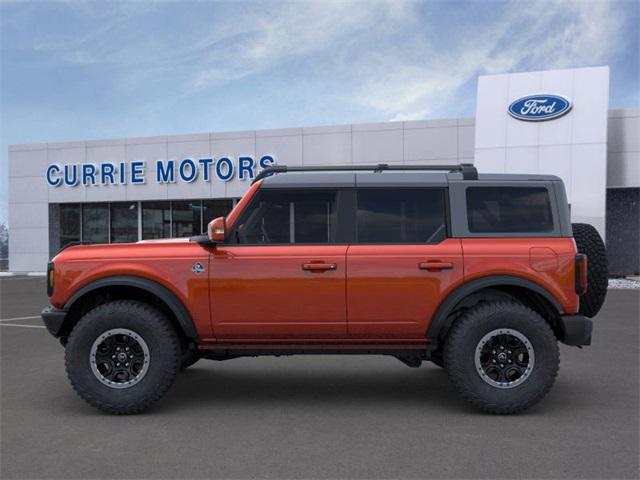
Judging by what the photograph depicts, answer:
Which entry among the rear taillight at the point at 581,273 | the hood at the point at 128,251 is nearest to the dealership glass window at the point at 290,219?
the hood at the point at 128,251

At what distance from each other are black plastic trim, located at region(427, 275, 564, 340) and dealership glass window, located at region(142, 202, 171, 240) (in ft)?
74.9

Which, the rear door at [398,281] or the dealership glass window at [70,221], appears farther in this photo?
the dealership glass window at [70,221]

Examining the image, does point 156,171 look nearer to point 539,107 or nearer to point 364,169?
point 539,107

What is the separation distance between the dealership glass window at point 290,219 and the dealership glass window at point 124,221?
23244mm

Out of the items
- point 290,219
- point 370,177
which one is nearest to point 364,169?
point 370,177

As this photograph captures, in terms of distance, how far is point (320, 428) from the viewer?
4492 millimetres

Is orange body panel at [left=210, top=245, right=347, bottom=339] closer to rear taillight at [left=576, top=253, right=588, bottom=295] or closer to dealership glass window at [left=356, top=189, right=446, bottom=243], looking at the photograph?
dealership glass window at [left=356, top=189, right=446, bottom=243]

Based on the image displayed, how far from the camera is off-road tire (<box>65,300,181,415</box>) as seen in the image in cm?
486

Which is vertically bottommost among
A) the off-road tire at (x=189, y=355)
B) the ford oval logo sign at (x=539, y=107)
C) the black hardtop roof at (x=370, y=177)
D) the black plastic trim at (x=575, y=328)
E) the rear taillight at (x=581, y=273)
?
the off-road tire at (x=189, y=355)

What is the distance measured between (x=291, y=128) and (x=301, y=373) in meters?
18.8

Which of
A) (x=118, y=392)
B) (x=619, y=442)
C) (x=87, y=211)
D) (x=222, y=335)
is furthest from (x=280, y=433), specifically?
(x=87, y=211)

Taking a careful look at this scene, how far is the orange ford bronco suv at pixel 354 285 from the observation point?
16.0 ft

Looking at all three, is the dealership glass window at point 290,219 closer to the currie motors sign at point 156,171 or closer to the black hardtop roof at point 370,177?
the black hardtop roof at point 370,177

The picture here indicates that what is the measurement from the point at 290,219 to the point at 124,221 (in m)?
23.9
